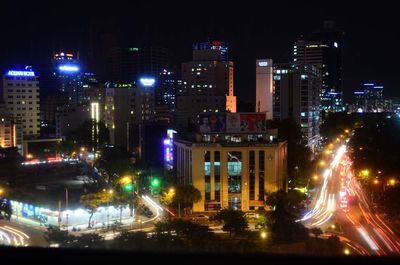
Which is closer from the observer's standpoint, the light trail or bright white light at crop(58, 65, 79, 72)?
the light trail

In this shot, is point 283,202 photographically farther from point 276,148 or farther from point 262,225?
point 276,148

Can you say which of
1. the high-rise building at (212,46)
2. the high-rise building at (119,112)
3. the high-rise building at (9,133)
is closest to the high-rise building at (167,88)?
the high-rise building at (212,46)

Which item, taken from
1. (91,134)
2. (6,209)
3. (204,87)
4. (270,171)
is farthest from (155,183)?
(204,87)

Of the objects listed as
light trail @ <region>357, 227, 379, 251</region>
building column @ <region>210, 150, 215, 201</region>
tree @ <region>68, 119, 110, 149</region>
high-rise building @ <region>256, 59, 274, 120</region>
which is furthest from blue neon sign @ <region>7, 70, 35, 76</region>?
light trail @ <region>357, 227, 379, 251</region>

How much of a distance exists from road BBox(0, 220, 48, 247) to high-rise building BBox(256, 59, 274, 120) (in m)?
11.9

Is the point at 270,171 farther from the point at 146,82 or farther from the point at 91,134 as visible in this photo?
the point at 146,82

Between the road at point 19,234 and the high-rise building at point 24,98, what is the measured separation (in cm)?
1213

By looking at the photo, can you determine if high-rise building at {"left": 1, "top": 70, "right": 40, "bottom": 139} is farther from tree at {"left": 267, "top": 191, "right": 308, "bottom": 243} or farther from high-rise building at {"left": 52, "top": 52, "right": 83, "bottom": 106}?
tree at {"left": 267, "top": 191, "right": 308, "bottom": 243}

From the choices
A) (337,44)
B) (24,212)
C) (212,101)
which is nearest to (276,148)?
(24,212)

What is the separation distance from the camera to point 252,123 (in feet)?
30.4

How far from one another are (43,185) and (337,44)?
102ft

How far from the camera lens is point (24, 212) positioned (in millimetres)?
8164

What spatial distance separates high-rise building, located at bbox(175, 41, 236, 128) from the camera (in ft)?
63.9

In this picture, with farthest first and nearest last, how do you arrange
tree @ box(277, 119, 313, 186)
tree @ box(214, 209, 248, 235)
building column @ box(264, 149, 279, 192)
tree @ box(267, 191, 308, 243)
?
tree @ box(277, 119, 313, 186) < building column @ box(264, 149, 279, 192) < tree @ box(214, 209, 248, 235) < tree @ box(267, 191, 308, 243)
